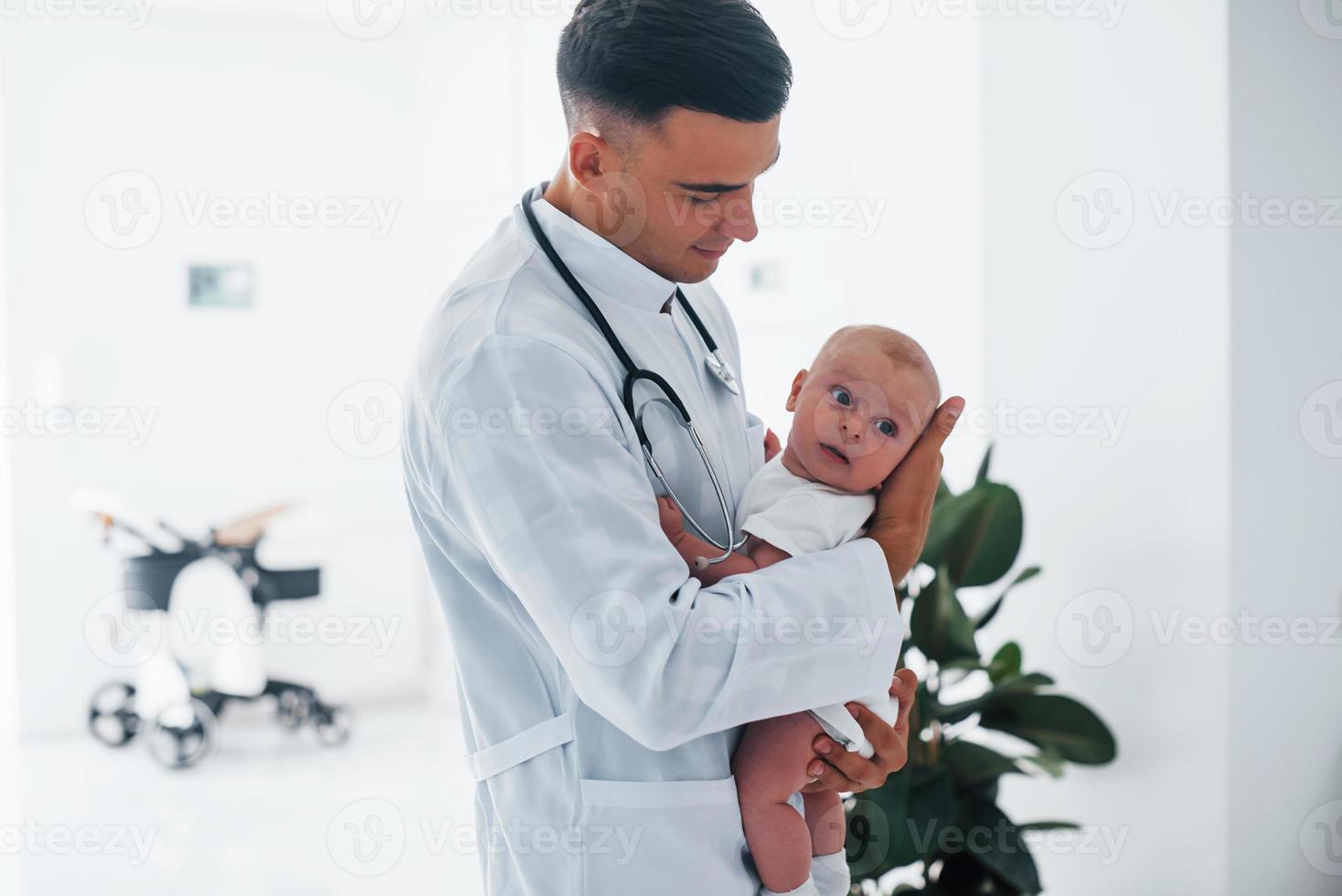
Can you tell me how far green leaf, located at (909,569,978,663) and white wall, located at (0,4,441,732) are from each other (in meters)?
3.39

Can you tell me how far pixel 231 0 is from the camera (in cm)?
518

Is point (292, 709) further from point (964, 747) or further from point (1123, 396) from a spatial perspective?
point (1123, 396)

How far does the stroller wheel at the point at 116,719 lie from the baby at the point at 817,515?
4.49 m

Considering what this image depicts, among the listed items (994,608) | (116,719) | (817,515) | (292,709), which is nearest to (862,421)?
(817,515)

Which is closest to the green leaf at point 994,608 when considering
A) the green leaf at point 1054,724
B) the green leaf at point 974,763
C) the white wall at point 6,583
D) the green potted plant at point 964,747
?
the green potted plant at point 964,747

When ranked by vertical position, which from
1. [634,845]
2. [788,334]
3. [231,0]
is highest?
[231,0]

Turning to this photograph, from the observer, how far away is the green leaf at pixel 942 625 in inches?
89.8

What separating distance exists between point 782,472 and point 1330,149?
163cm

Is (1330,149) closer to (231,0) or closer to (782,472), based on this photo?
(782,472)

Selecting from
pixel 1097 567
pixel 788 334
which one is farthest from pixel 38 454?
pixel 1097 567

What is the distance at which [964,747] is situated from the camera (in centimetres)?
233

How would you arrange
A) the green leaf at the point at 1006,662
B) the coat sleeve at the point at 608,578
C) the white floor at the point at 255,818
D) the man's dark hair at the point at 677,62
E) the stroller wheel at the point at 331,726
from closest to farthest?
the coat sleeve at the point at 608,578, the man's dark hair at the point at 677,62, the green leaf at the point at 1006,662, the white floor at the point at 255,818, the stroller wheel at the point at 331,726

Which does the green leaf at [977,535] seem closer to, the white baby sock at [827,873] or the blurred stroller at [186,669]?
the white baby sock at [827,873]

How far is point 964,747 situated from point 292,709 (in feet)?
11.5
